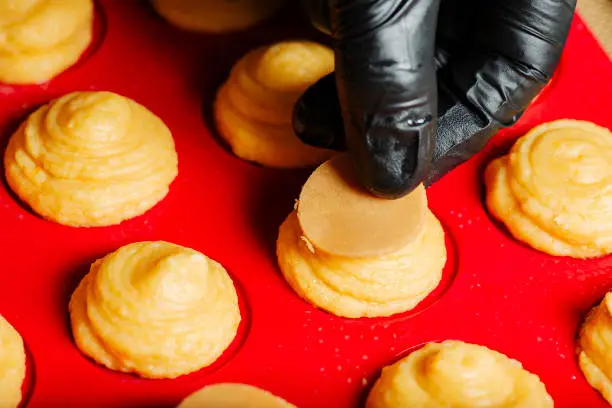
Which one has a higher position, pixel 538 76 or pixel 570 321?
pixel 538 76

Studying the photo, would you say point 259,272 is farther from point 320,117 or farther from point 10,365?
point 10,365

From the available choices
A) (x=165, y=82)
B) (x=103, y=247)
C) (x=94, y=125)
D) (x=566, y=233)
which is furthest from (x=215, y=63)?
(x=566, y=233)

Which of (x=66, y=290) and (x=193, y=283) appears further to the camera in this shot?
(x=66, y=290)

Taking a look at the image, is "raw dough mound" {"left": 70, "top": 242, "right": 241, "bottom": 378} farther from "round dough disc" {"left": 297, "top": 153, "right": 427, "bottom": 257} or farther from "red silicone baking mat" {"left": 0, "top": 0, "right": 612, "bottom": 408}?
"round dough disc" {"left": 297, "top": 153, "right": 427, "bottom": 257}

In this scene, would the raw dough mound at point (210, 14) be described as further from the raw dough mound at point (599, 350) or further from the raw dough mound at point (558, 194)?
the raw dough mound at point (599, 350)

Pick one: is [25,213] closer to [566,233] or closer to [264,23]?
[264,23]

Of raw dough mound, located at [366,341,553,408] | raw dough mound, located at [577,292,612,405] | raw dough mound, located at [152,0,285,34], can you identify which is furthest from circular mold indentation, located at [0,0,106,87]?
raw dough mound, located at [577,292,612,405]

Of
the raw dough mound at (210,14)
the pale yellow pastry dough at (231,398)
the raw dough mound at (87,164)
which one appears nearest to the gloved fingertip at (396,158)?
the pale yellow pastry dough at (231,398)
